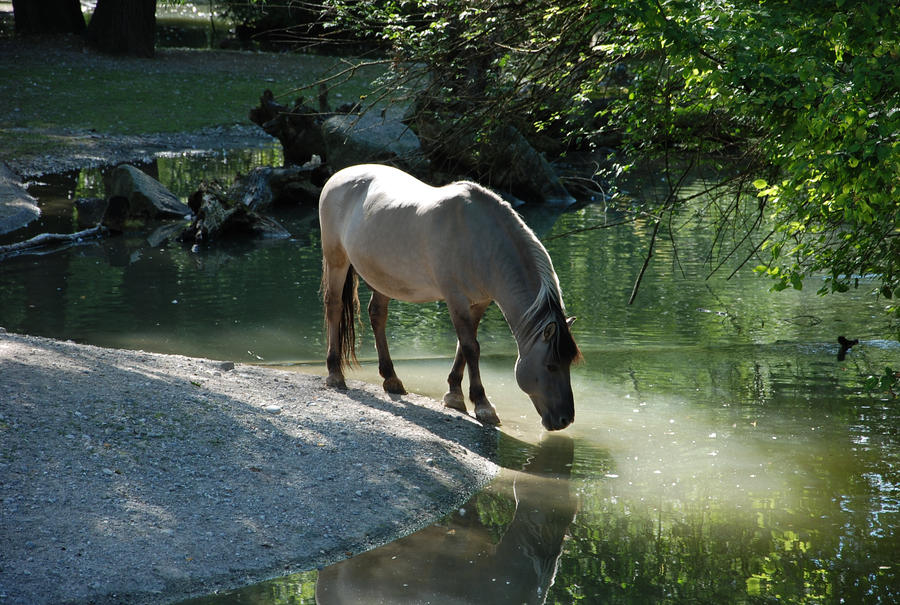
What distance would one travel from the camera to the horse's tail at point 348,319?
8586mm

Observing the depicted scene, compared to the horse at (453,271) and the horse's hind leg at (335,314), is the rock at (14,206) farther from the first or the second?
the horse at (453,271)

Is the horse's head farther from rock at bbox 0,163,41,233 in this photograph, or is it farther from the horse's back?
rock at bbox 0,163,41,233

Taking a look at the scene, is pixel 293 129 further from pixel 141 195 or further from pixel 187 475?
pixel 187 475

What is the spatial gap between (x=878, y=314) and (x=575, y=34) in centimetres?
598

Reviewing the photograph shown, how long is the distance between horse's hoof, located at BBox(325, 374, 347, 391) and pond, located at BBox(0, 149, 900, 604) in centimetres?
71

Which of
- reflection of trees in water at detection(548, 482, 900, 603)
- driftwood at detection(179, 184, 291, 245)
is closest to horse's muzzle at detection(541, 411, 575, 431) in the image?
reflection of trees in water at detection(548, 482, 900, 603)

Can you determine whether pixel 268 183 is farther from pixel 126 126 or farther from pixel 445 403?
pixel 445 403

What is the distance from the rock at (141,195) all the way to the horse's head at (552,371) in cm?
1252

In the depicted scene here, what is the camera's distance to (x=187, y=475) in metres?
5.46

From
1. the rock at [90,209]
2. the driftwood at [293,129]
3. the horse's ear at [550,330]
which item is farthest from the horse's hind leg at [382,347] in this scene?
the driftwood at [293,129]

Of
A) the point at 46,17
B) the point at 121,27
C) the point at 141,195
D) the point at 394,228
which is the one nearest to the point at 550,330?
the point at 394,228

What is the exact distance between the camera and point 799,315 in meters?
11.3

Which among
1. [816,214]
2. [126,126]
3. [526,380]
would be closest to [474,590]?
[526,380]

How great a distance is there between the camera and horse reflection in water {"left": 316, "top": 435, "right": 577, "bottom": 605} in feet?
15.6
